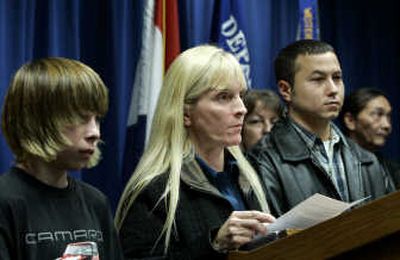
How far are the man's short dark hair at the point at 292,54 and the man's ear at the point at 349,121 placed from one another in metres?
1.42

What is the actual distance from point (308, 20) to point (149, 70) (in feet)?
3.70

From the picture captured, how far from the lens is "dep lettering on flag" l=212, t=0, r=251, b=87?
4219 mm

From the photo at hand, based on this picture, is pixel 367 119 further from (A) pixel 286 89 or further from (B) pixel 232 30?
(A) pixel 286 89

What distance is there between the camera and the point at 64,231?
189 centimetres

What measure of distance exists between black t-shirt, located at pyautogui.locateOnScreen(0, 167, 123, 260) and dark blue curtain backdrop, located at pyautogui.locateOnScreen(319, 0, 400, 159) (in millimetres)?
3632

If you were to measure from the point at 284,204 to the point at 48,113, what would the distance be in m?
1.09


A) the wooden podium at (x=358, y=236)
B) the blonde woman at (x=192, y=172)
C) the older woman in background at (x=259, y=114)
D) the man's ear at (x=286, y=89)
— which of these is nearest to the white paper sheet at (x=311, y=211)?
the wooden podium at (x=358, y=236)

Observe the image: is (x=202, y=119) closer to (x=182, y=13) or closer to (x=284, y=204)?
(x=284, y=204)

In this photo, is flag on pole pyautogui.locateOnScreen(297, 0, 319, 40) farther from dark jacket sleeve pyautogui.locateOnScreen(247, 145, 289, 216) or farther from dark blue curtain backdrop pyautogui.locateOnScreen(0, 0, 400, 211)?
dark jacket sleeve pyautogui.locateOnScreen(247, 145, 289, 216)

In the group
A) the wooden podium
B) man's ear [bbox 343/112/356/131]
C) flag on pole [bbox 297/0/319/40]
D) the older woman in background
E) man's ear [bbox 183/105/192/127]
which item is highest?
flag on pole [bbox 297/0/319/40]

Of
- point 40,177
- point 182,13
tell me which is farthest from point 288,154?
point 182,13

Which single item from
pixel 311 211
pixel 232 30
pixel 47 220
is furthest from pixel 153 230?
pixel 232 30

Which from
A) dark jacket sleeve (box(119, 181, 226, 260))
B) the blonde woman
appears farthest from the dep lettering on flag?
dark jacket sleeve (box(119, 181, 226, 260))

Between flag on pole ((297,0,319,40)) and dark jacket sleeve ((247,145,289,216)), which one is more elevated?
flag on pole ((297,0,319,40))
